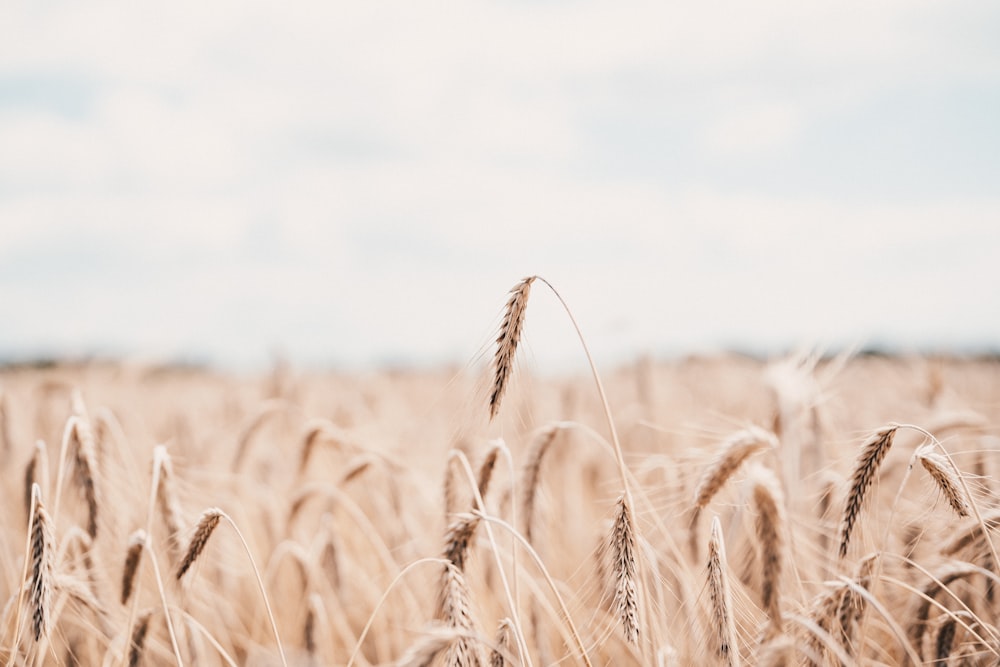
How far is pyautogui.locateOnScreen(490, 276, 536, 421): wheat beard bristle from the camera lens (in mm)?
1596

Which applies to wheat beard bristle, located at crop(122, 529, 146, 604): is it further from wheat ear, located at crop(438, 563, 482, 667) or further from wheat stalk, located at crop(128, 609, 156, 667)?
wheat ear, located at crop(438, 563, 482, 667)

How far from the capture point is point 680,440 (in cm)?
417

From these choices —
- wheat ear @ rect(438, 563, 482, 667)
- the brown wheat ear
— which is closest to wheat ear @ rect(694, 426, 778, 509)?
wheat ear @ rect(438, 563, 482, 667)

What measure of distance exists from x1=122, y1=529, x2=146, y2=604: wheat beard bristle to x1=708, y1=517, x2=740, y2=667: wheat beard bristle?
4.99 feet

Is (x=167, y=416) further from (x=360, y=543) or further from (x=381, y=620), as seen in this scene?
(x=381, y=620)

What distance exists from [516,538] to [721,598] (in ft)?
1.62

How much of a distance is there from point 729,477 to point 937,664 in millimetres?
947

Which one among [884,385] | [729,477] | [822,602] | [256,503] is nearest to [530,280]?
[729,477]

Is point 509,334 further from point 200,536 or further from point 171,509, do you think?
point 171,509

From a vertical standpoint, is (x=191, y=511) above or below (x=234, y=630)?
above

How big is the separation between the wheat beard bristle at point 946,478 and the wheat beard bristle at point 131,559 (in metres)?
2.08

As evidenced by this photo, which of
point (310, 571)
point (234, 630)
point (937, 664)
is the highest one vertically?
point (310, 571)

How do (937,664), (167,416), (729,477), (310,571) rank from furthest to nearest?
(167,416), (310,571), (937,664), (729,477)

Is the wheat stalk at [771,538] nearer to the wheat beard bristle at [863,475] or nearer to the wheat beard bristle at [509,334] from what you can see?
the wheat beard bristle at [863,475]
